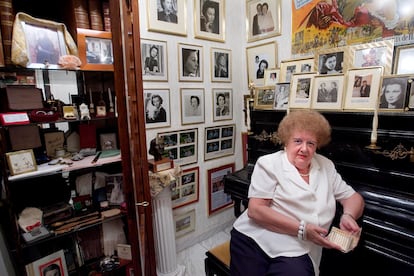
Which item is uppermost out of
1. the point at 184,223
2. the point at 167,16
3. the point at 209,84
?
the point at 167,16

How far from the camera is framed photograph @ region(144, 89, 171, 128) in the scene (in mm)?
1906

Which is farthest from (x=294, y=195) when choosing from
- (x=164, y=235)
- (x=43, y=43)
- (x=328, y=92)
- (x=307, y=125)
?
(x=43, y=43)

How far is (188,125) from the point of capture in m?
2.17

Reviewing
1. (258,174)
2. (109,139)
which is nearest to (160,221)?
(109,139)

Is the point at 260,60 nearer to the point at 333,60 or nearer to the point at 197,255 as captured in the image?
the point at 333,60

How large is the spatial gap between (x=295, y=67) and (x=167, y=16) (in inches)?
42.1

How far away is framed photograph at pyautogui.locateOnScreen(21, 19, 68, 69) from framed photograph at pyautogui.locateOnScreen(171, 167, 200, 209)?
1298mm

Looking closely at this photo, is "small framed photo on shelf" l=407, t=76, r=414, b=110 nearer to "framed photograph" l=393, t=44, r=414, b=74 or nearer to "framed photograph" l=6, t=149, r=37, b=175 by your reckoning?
"framed photograph" l=393, t=44, r=414, b=74

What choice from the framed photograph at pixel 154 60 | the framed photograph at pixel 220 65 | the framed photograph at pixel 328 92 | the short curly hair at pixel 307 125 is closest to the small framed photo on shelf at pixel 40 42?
the framed photograph at pixel 154 60

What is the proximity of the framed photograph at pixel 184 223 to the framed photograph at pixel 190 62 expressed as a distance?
125 cm

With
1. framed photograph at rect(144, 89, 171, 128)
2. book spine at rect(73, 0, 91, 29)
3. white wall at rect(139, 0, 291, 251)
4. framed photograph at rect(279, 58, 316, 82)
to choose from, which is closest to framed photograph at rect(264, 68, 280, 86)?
framed photograph at rect(279, 58, 316, 82)

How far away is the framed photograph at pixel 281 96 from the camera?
1507 millimetres

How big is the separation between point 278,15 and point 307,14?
259 mm

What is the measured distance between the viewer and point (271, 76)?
184cm
